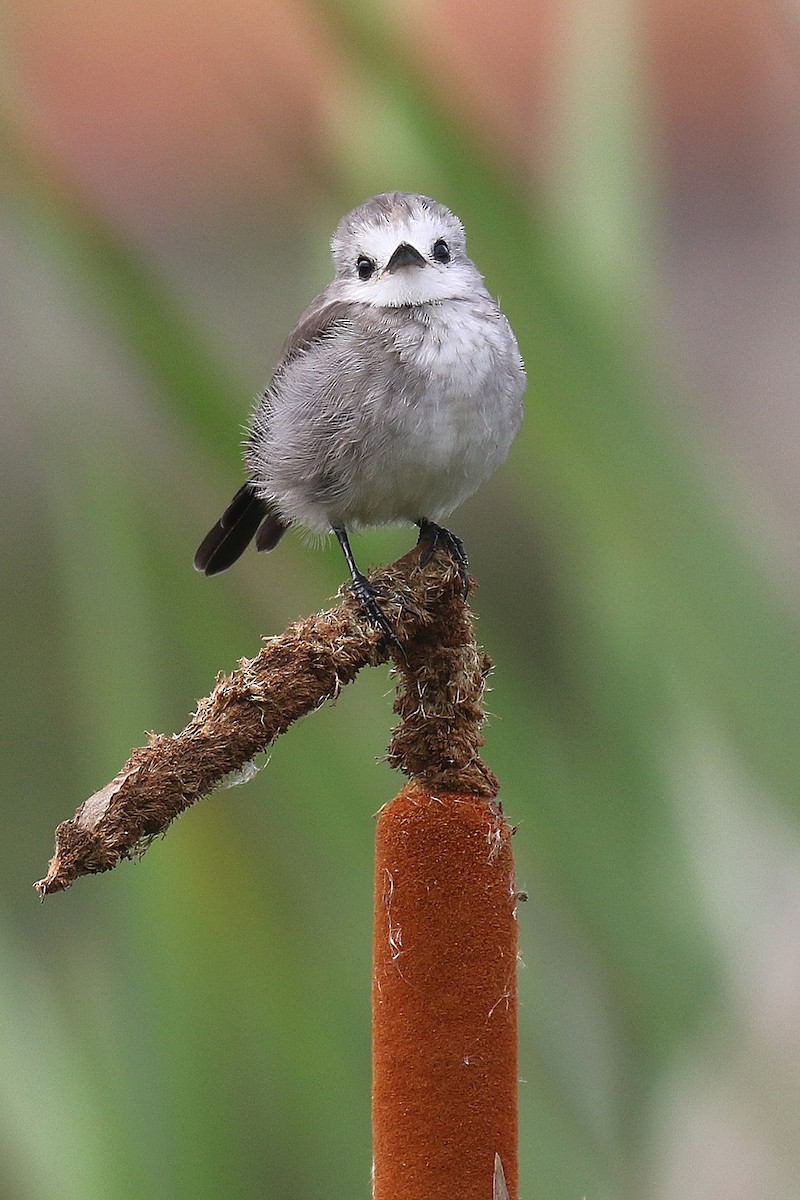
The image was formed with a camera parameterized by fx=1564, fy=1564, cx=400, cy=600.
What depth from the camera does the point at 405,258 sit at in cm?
152

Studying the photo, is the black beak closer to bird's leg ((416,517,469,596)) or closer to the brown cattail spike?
bird's leg ((416,517,469,596))

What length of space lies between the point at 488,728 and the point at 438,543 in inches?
8.5

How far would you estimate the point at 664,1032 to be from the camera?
1245 millimetres

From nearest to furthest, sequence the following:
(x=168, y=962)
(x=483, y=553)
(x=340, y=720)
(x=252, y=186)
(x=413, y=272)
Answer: (x=168, y=962)
(x=340, y=720)
(x=413, y=272)
(x=252, y=186)
(x=483, y=553)

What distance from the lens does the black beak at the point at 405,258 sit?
1512 mm

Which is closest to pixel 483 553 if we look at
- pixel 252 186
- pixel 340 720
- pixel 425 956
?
pixel 252 186

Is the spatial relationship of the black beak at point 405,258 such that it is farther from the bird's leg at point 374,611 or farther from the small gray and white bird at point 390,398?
the bird's leg at point 374,611

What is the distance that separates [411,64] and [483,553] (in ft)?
6.85

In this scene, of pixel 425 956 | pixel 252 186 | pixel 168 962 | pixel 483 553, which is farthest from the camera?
pixel 483 553

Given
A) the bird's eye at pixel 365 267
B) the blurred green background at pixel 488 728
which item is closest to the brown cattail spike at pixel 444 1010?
the blurred green background at pixel 488 728

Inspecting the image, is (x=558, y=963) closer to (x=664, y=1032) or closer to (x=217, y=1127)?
(x=664, y=1032)

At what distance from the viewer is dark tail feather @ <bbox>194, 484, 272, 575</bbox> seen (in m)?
1.61

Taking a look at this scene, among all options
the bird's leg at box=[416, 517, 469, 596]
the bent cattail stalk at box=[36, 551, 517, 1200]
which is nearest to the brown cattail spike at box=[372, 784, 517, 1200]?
the bent cattail stalk at box=[36, 551, 517, 1200]

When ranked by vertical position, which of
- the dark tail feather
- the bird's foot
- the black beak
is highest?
the black beak
